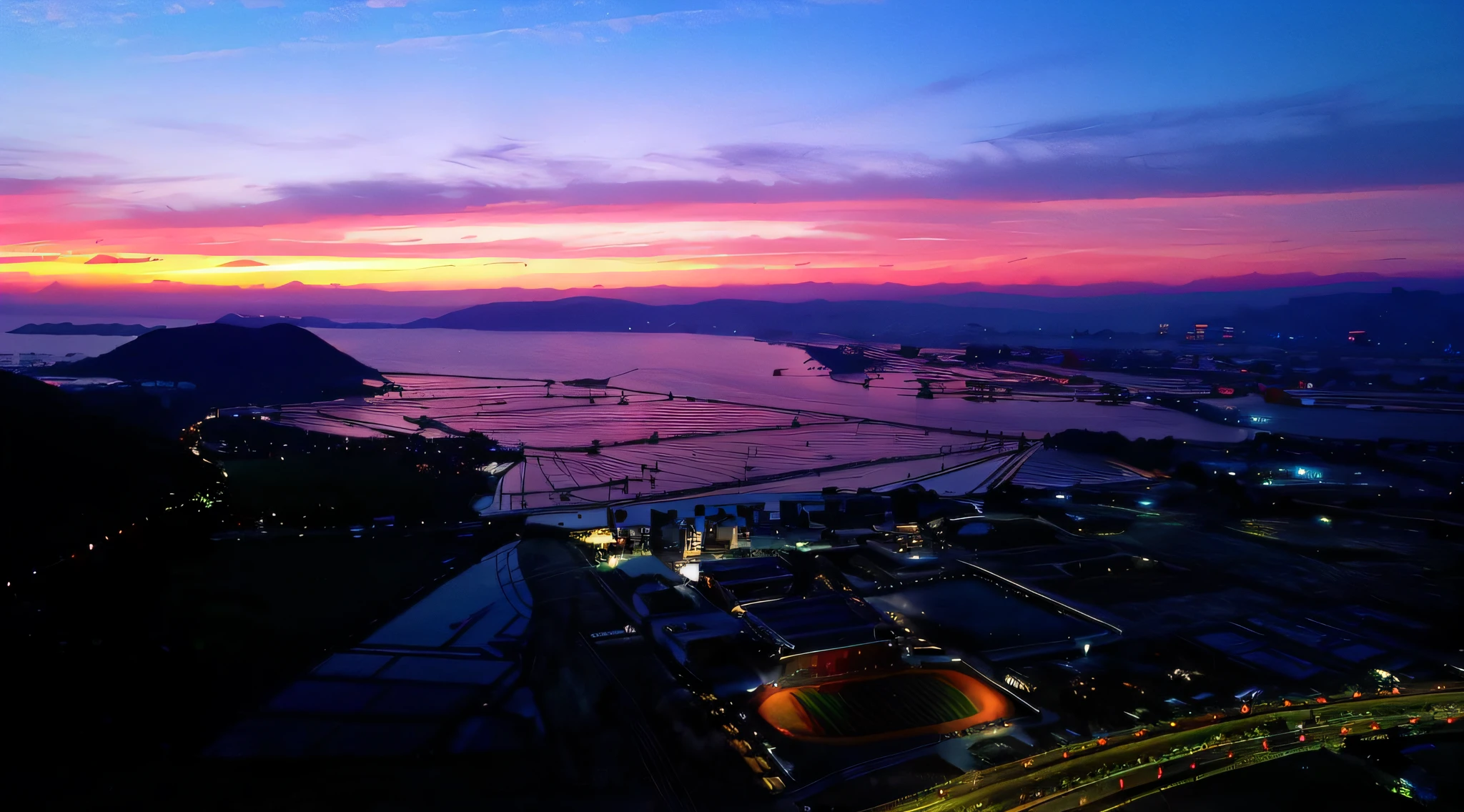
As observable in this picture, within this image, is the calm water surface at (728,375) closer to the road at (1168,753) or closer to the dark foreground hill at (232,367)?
the dark foreground hill at (232,367)

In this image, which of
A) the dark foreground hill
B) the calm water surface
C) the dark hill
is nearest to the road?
the dark hill

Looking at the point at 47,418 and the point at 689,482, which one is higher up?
the point at 47,418

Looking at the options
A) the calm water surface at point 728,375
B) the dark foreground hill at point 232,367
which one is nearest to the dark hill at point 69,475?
the dark foreground hill at point 232,367

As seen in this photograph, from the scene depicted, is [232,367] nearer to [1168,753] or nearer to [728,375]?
[728,375]

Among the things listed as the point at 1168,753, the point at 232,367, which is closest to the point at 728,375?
the point at 232,367

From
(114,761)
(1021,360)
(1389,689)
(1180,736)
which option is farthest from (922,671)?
(1021,360)

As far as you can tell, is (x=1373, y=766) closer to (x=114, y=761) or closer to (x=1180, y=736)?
(x=1180, y=736)

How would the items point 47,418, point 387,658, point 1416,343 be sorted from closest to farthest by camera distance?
point 387,658, point 47,418, point 1416,343
